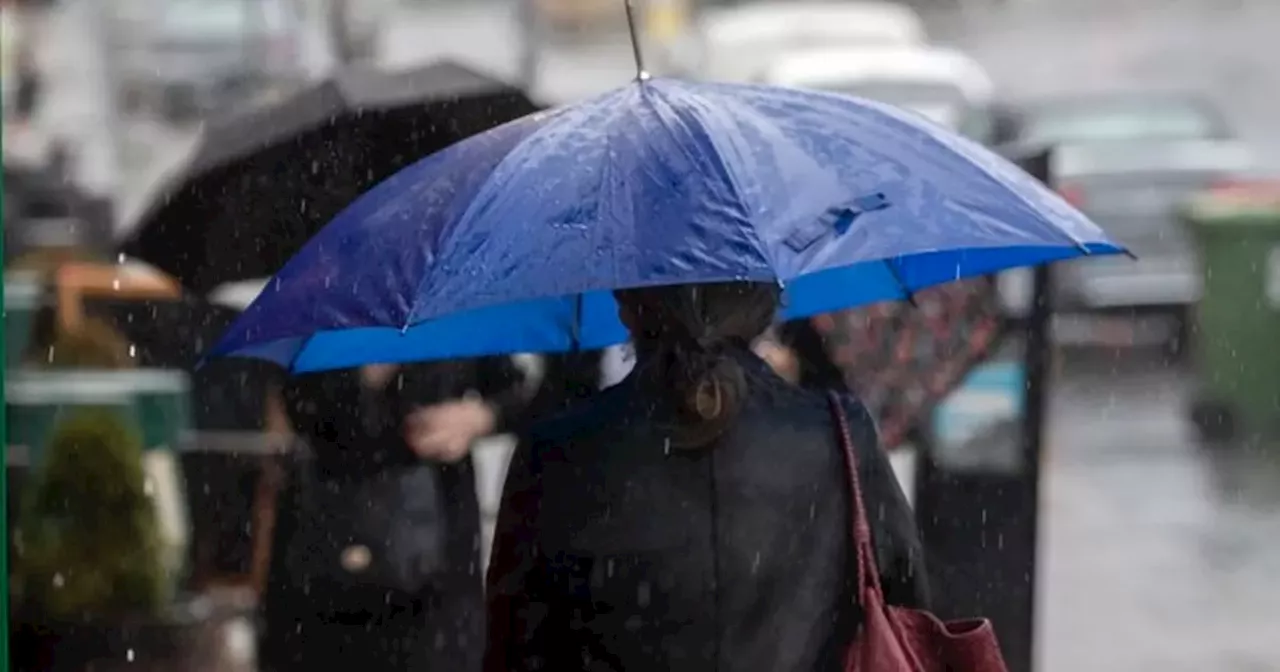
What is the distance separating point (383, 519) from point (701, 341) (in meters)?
1.45

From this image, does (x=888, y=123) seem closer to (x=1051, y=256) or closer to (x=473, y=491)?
(x=1051, y=256)

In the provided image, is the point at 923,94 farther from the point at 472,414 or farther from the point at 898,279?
the point at 898,279

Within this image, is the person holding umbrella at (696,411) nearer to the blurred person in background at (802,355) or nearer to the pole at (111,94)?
the blurred person in background at (802,355)

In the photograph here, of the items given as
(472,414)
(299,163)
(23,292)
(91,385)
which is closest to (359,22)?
(23,292)

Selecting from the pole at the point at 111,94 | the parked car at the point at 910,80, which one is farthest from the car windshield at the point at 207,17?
the parked car at the point at 910,80

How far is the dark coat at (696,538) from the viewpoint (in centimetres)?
314

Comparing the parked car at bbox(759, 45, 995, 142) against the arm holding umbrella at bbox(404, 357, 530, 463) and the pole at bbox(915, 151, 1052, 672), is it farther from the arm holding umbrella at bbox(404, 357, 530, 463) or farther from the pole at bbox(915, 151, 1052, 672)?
the arm holding umbrella at bbox(404, 357, 530, 463)

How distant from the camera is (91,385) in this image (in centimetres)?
632

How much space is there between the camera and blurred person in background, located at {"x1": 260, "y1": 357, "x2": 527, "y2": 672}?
441 centimetres

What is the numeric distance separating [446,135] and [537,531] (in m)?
1.46

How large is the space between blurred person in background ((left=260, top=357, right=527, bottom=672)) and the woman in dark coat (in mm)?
1228

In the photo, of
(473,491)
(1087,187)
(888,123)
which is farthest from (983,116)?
(888,123)

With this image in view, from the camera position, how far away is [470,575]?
14.9ft

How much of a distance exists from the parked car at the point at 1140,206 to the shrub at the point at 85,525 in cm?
783
